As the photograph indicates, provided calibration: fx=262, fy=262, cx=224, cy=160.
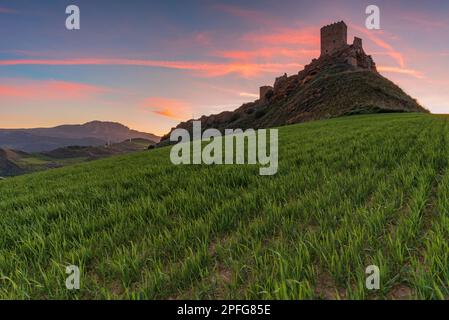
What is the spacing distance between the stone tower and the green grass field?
11302 cm

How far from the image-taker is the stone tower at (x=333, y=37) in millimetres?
99438

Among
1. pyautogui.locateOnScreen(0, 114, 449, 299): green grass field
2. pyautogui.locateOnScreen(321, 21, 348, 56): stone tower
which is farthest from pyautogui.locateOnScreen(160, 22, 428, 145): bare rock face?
pyautogui.locateOnScreen(0, 114, 449, 299): green grass field

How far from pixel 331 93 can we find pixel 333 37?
4528 centimetres

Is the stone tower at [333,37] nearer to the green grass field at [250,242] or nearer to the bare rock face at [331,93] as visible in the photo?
the bare rock face at [331,93]

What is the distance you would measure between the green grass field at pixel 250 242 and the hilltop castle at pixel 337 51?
102 meters

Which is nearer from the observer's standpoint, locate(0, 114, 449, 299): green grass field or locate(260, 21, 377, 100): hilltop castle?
locate(0, 114, 449, 299): green grass field

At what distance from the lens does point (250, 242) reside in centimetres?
302

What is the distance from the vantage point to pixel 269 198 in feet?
14.4

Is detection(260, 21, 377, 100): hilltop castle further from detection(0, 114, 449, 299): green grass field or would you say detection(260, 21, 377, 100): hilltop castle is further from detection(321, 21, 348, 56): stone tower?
detection(0, 114, 449, 299): green grass field

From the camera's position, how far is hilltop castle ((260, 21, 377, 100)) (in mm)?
95637

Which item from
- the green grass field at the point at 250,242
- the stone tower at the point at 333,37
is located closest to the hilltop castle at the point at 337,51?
the stone tower at the point at 333,37

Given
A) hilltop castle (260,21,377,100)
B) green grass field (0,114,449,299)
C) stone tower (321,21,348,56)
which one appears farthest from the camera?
stone tower (321,21,348,56)

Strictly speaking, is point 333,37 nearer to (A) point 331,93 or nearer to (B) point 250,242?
(A) point 331,93
